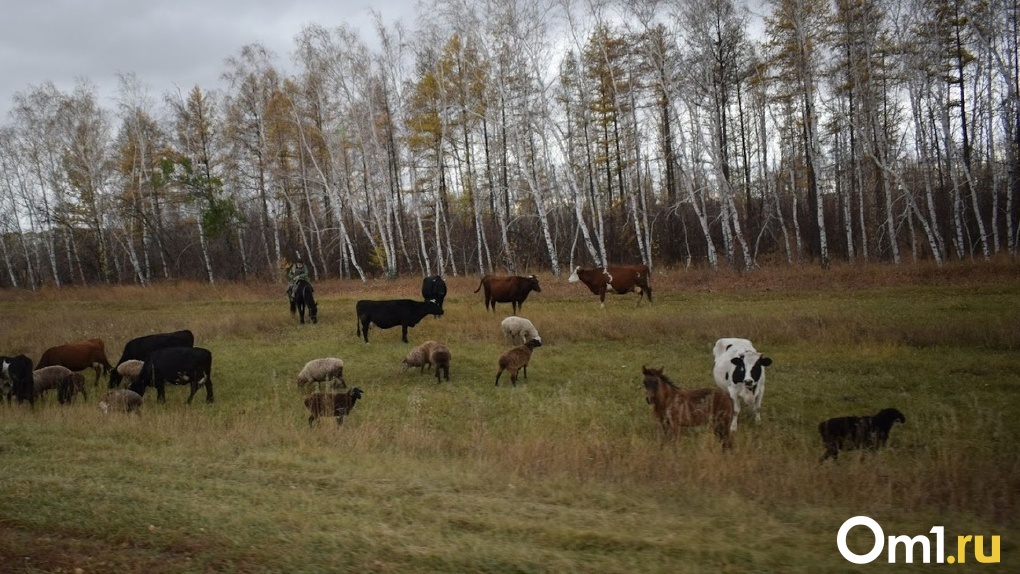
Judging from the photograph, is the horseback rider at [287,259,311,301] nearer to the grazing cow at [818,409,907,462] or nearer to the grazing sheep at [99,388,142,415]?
the grazing sheep at [99,388,142,415]

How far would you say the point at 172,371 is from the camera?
1208 cm

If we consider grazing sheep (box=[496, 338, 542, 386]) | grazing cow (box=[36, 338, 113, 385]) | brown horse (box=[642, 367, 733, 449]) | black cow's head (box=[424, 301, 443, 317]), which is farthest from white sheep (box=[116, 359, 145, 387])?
brown horse (box=[642, 367, 733, 449])

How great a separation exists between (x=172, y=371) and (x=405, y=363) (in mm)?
4519

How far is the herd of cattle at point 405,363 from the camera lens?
8211 millimetres

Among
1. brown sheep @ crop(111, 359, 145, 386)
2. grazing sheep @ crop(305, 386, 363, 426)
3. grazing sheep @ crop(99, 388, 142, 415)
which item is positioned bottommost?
grazing sheep @ crop(305, 386, 363, 426)

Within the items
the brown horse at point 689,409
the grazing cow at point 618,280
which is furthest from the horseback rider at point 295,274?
the brown horse at point 689,409

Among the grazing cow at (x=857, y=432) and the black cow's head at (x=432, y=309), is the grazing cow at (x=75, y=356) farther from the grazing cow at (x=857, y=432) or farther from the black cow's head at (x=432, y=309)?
the grazing cow at (x=857, y=432)

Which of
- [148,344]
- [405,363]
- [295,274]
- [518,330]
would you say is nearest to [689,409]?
[405,363]

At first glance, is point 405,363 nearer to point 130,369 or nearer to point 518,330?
point 518,330

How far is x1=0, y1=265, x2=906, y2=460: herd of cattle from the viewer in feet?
26.9

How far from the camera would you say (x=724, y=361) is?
10.2 metres

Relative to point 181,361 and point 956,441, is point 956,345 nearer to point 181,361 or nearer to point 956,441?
point 956,441

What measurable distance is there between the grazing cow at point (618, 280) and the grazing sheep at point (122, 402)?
1466cm

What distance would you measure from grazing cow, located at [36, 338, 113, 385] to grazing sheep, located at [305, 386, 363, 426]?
25.3 ft
